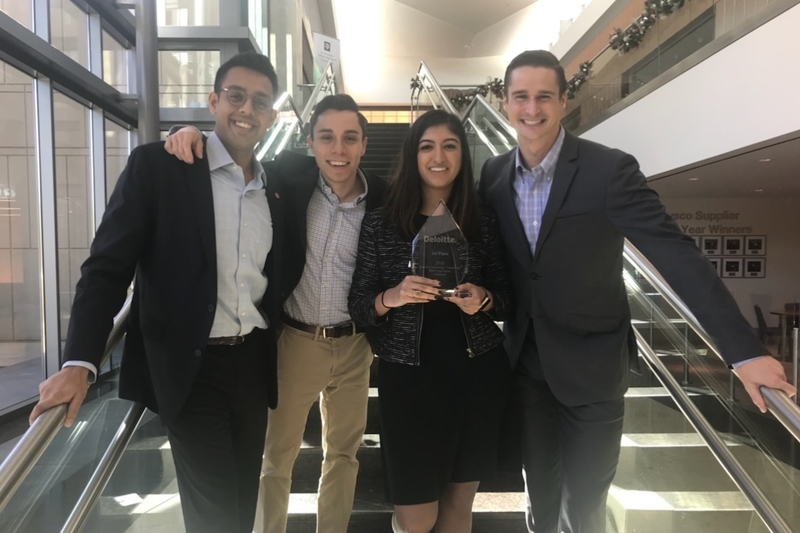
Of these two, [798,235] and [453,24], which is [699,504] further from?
[453,24]

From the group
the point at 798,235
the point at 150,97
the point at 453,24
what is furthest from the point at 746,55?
the point at 453,24

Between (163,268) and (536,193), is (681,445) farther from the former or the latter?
(163,268)

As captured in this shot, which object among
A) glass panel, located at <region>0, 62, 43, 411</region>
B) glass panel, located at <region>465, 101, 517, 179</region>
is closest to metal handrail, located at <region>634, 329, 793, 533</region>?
glass panel, located at <region>465, 101, 517, 179</region>

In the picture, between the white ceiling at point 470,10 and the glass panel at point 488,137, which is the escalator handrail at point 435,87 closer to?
the glass panel at point 488,137

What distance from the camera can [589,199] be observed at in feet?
5.52

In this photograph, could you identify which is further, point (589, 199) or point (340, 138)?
point (340, 138)

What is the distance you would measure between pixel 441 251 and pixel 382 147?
737cm

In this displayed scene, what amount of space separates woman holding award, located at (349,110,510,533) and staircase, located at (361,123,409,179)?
510cm

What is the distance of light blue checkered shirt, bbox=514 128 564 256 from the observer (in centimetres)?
179

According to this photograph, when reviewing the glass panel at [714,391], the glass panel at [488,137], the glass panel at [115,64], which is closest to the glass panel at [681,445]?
the glass panel at [714,391]

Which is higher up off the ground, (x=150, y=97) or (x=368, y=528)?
(x=150, y=97)

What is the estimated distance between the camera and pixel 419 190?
6.13ft

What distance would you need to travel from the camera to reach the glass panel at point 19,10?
4841 mm

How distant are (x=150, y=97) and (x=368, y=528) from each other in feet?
10.9
